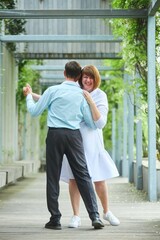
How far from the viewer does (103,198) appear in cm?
557

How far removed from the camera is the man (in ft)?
17.5

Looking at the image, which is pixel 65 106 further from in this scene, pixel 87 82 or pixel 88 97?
pixel 87 82

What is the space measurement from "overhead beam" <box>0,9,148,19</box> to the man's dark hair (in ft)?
9.94

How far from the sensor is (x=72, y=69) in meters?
5.47

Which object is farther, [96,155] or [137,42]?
[137,42]

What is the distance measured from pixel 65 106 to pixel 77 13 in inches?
128

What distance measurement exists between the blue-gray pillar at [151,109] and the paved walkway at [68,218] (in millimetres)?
276

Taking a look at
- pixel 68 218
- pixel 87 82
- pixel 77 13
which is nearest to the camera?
pixel 87 82

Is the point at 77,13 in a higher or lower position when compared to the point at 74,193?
higher

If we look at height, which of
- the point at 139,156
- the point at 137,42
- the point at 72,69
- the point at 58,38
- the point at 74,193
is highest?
the point at 58,38

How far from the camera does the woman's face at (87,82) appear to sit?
5547 millimetres

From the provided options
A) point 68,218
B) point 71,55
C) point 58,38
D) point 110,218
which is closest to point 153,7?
point 68,218

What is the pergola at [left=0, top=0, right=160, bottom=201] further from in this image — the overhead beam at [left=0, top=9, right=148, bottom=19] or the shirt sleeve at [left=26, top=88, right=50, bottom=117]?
the shirt sleeve at [left=26, top=88, right=50, bottom=117]

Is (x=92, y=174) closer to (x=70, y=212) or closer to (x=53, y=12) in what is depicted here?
(x=70, y=212)
